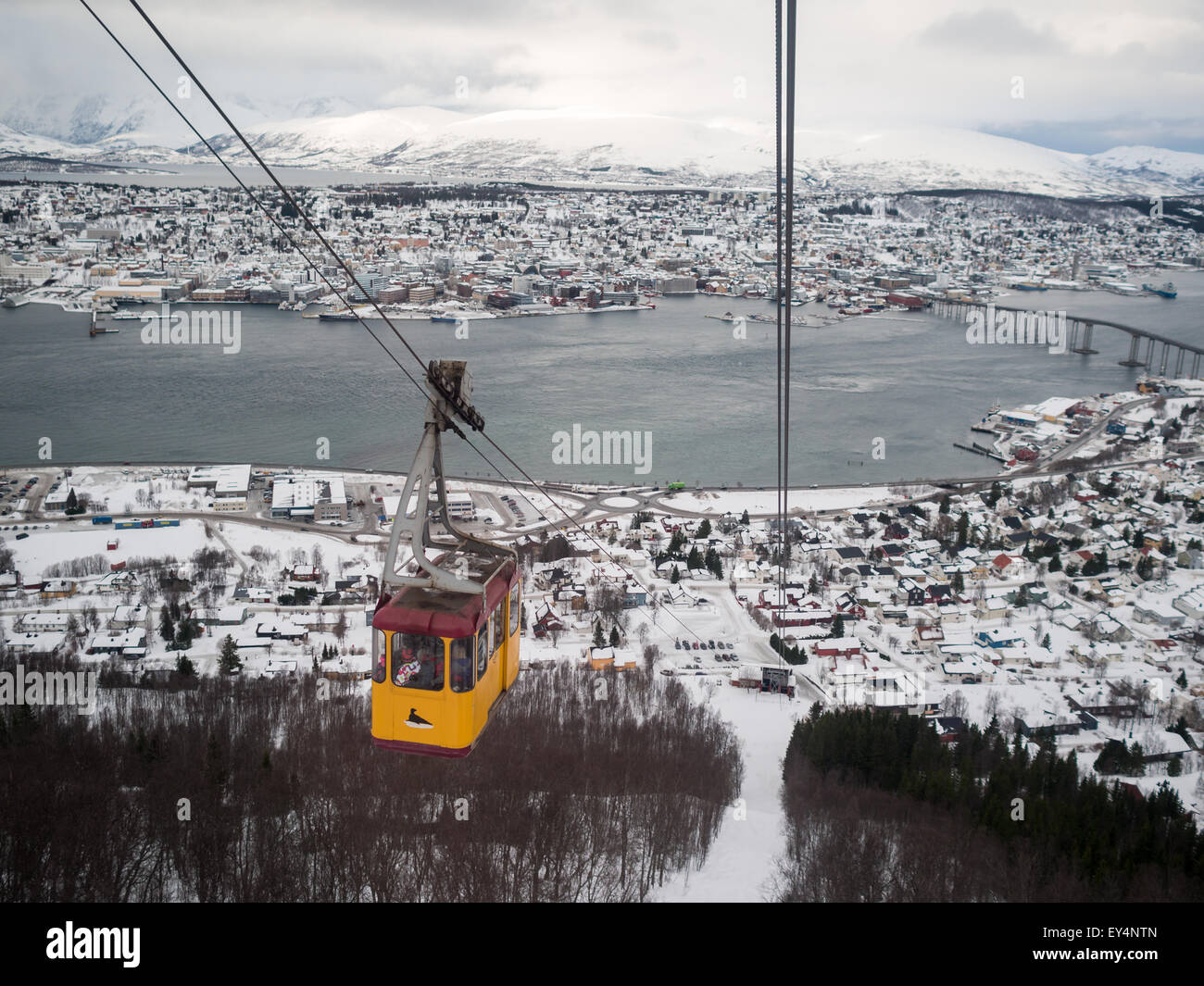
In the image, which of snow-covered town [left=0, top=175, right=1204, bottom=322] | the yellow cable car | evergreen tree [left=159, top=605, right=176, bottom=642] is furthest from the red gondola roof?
snow-covered town [left=0, top=175, right=1204, bottom=322]

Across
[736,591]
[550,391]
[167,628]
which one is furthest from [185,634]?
[550,391]

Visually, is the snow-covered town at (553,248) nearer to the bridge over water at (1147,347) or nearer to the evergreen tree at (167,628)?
the bridge over water at (1147,347)

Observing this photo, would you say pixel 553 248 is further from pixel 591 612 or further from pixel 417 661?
pixel 417 661

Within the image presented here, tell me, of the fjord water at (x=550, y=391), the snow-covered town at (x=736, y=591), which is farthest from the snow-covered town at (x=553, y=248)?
the snow-covered town at (x=736, y=591)

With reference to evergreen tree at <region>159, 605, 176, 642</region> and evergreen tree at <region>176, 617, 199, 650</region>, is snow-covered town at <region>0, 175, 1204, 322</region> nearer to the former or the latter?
evergreen tree at <region>159, 605, 176, 642</region>
